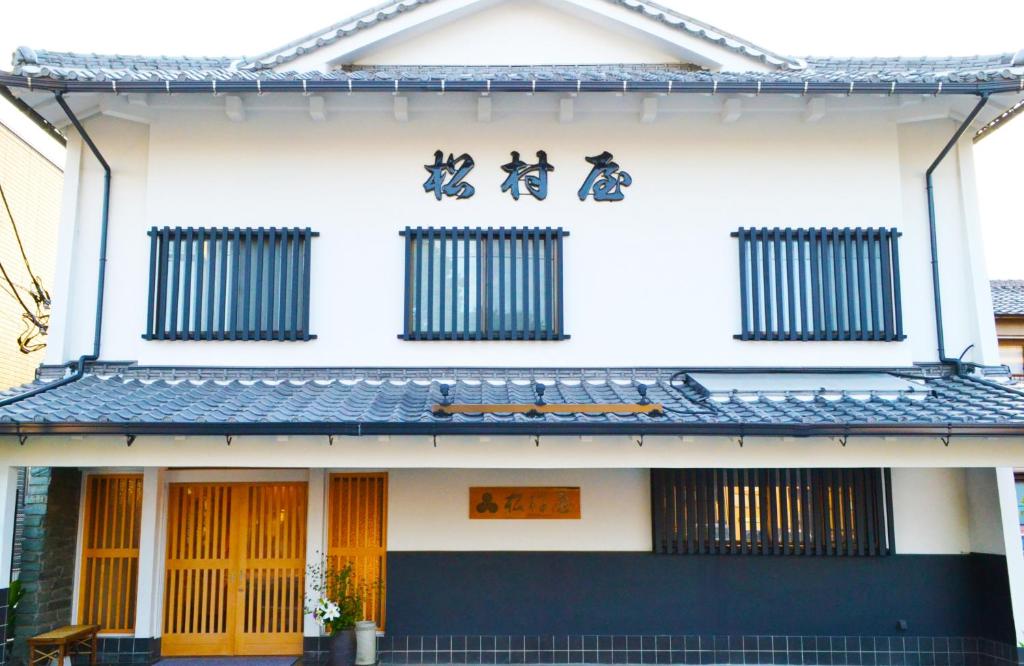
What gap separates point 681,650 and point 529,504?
7.82 feet

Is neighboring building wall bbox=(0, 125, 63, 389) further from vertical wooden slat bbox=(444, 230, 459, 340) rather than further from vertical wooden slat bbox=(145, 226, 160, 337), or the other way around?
vertical wooden slat bbox=(444, 230, 459, 340)

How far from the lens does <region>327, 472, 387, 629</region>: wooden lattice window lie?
955 cm

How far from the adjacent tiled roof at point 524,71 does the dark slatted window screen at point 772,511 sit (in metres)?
4.49

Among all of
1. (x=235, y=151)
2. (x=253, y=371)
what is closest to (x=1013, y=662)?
(x=253, y=371)

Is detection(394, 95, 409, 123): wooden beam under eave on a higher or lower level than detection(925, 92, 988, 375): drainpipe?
higher

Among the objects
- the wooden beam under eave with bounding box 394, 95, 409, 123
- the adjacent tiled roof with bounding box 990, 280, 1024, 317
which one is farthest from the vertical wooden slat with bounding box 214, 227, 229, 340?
the adjacent tiled roof with bounding box 990, 280, 1024, 317

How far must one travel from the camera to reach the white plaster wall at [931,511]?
9227 mm

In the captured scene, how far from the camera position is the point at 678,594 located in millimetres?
9211

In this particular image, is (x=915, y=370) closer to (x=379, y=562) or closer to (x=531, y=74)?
(x=531, y=74)

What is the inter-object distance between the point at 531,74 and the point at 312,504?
5.74 meters

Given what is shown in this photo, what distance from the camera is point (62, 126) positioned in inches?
385

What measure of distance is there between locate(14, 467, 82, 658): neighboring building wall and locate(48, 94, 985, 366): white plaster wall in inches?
61.2

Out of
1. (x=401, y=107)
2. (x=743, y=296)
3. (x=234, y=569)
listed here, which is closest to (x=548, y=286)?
(x=743, y=296)

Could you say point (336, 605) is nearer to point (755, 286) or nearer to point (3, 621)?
point (3, 621)
